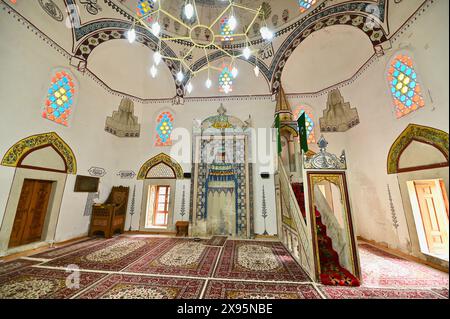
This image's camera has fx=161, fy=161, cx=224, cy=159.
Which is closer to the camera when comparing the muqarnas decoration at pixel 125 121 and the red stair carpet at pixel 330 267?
the red stair carpet at pixel 330 267

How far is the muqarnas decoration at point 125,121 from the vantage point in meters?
5.82

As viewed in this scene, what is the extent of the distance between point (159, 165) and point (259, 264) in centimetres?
453

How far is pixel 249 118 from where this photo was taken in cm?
591

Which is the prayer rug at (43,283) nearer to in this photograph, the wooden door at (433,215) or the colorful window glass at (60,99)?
the colorful window glass at (60,99)

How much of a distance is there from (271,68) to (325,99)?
2269mm

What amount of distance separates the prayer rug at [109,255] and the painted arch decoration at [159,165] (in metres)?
2.16

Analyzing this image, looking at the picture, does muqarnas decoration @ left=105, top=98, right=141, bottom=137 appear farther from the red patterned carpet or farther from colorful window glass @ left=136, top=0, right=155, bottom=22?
the red patterned carpet

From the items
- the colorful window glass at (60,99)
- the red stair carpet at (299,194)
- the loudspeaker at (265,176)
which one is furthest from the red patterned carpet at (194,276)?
the colorful window glass at (60,99)

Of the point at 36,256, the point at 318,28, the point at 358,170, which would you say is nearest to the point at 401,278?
the point at 358,170

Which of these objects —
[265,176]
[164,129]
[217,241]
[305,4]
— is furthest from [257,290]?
[305,4]

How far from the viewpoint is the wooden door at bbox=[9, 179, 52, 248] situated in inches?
137

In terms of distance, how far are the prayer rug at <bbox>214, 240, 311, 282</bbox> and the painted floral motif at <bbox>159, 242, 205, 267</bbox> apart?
0.56 m

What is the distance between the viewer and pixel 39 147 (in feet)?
12.2
